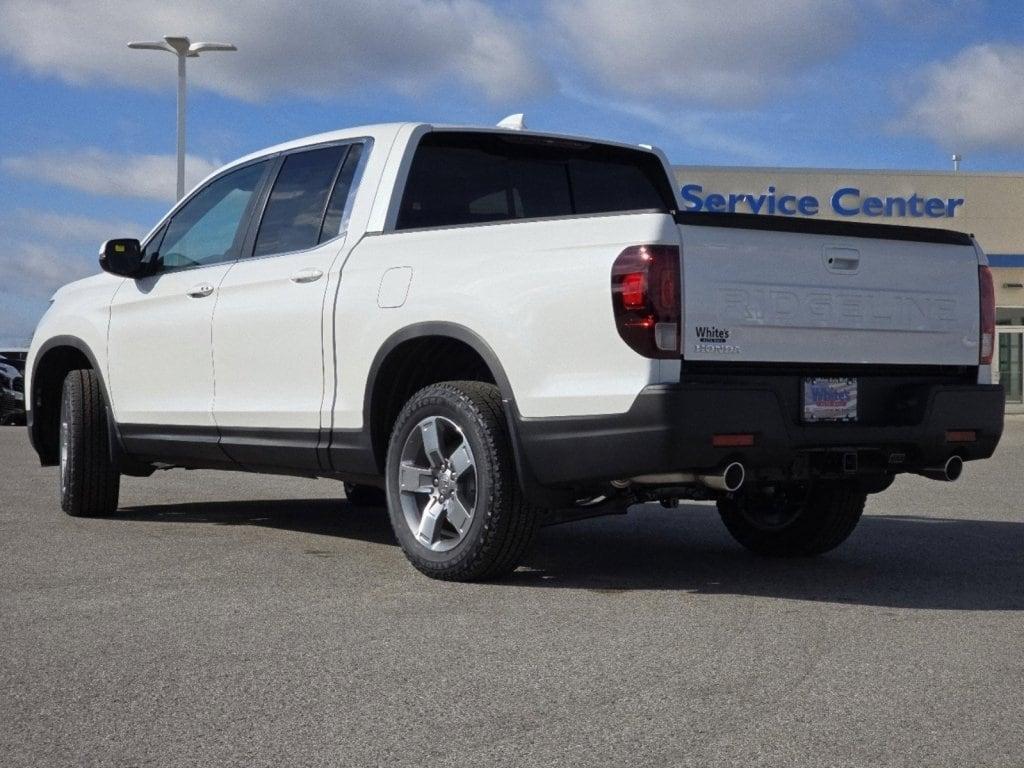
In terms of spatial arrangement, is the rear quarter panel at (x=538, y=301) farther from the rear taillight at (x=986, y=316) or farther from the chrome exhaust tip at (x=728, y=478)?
the rear taillight at (x=986, y=316)

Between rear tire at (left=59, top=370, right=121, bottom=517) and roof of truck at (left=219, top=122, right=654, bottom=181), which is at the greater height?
roof of truck at (left=219, top=122, right=654, bottom=181)

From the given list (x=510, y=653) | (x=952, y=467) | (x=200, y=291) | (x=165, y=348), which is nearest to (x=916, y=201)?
(x=165, y=348)

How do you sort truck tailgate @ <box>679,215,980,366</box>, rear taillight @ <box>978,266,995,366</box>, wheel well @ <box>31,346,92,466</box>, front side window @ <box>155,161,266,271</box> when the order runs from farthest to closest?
wheel well @ <box>31,346,92,466</box> → front side window @ <box>155,161,266,271</box> → rear taillight @ <box>978,266,995,366</box> → truck tailgate @ <box>679,215,980,366</box>

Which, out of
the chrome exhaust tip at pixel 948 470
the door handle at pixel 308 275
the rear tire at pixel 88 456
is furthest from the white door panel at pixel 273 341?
the chrome exhaust tip at pixel 948 470

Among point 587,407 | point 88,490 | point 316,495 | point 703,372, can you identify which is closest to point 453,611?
point 587,407

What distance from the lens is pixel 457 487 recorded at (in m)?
6.24

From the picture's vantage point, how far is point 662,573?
6.66 m

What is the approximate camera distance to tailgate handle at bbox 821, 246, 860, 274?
588 cm

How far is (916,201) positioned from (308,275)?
29852mm

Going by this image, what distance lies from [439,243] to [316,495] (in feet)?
16.0

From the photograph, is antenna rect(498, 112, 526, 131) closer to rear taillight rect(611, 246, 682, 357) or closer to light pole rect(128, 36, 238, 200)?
rear taillight rect(611, 246, 682, 357)

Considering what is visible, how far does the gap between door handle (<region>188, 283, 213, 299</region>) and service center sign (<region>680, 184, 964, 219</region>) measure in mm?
26748

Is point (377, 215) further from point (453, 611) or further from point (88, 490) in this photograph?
point (88, 490)

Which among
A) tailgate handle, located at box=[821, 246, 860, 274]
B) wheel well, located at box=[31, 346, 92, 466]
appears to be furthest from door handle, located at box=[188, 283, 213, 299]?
tailgate handle, located at box=[821, 246, 860, 274]
